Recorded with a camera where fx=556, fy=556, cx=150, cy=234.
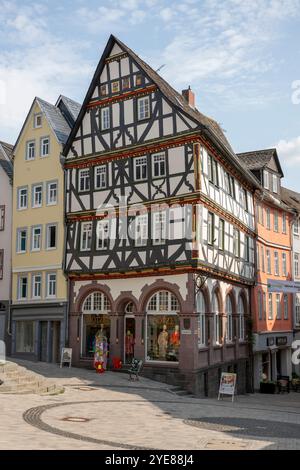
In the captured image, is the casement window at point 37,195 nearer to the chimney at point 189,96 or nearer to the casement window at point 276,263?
the chimney at point 189,96

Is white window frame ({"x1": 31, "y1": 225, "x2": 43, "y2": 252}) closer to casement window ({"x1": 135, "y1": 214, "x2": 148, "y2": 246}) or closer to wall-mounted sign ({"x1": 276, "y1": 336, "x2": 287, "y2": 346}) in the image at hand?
casement window ({"x1": 135, "y1": 214, "x2": 148, "y2": 246})

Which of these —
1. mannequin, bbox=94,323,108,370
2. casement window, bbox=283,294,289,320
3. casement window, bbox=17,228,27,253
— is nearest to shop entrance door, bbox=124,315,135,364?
mannequin, bbox=94,323,108,370

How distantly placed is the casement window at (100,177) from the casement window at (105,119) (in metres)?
2.14

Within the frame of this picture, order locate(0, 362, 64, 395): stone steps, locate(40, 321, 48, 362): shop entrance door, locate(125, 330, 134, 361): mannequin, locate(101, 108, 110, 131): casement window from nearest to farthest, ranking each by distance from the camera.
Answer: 1. locate(0, 362, 64, 395): stone steps
2. locate(125, 330, 134, 361): mannequin
3. locate(101, 108, 110, 131): casement window
4. locate(40, 321, 48, 362): shop entrance door

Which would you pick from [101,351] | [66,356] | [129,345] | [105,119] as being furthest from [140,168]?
[66,356]

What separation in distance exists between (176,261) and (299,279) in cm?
2202

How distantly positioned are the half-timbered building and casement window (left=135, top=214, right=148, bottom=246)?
0.17 feet

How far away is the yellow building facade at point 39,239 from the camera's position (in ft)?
102

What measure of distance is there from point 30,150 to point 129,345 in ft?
44.2

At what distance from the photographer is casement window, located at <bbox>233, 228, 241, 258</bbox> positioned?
Answer: 3256 cm

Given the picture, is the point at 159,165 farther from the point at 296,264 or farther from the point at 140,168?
the point at 296,264

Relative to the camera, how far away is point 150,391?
76.6 ft

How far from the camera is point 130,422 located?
1544 cm
